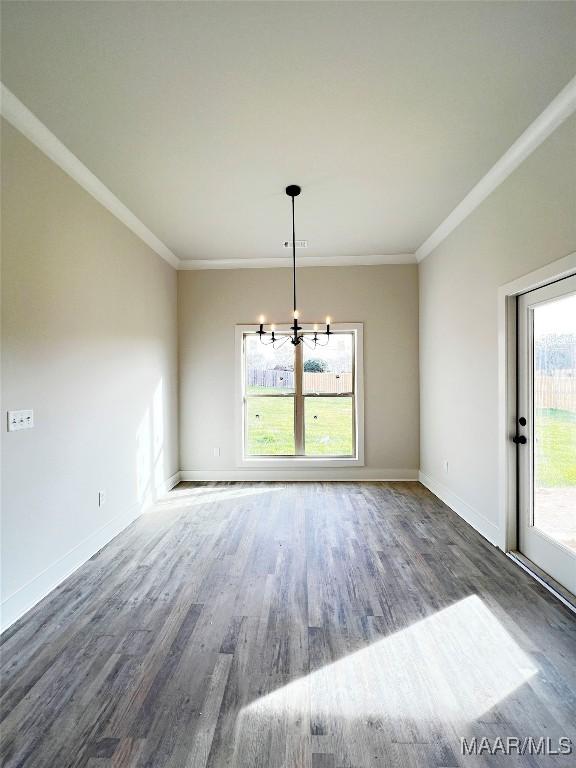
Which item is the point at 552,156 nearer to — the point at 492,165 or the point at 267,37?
the point at 492,165

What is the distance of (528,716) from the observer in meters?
1.54

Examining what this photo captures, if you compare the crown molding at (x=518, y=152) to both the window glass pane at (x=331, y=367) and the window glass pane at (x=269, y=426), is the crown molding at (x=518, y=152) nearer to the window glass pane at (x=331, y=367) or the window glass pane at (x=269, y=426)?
the window glass pane at (x=331, y=367)

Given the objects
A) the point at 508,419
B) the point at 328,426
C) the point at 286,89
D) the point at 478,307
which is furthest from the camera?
the point at 328,426

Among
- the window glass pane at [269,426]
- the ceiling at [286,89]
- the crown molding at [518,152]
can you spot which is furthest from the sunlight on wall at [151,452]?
the crown molding at [518,152]

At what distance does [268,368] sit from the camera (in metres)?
5.36

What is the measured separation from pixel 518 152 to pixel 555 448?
2.08 metres

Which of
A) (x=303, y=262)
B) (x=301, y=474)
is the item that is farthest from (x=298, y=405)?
(x=303, y=262)

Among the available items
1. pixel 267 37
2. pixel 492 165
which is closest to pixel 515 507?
pixel 492 165

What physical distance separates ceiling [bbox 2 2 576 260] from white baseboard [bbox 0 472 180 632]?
9.45 feet

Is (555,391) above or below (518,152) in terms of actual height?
below

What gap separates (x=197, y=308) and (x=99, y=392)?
2.34m

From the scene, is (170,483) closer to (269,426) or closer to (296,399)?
(269,426)

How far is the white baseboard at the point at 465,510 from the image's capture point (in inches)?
125

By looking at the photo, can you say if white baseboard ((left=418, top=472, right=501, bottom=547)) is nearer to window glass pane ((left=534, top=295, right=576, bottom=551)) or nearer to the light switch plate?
window glass pane ((left=534, top=295, right=576, bottom=551))
